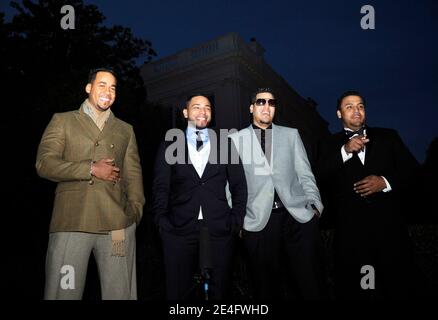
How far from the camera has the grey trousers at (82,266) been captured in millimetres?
3141

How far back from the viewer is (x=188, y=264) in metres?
3.72

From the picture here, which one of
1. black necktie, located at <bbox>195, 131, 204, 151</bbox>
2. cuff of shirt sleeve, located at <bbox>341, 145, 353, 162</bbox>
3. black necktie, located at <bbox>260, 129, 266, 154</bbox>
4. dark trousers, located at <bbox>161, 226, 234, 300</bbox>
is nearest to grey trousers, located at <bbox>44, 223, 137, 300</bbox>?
dark trousers, located at <bbox>161, 226, 234, 300</bbox>

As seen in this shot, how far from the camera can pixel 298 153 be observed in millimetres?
4332

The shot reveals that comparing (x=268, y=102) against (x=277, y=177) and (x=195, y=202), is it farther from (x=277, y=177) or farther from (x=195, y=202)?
(x=195, y=202)

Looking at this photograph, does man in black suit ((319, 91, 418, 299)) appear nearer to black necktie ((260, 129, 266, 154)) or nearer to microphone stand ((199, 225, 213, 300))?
black necktie ((260, 129, 266, 154))

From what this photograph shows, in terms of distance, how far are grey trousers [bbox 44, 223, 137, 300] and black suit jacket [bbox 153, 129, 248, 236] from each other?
1.57ft

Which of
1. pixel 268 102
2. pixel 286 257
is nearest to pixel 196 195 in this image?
pixel 286 257

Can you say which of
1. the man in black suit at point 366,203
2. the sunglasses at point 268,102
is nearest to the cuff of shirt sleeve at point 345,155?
the man in black suit at point 366,203

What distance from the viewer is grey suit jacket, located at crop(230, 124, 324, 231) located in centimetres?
395

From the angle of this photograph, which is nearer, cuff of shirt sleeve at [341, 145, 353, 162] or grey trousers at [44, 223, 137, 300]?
grey trousers at [44, 223, 137, 300]

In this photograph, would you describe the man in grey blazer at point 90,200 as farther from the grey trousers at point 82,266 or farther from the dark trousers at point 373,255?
the dark trousers at point 373,255

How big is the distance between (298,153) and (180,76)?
68.9ft

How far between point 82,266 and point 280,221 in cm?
204
